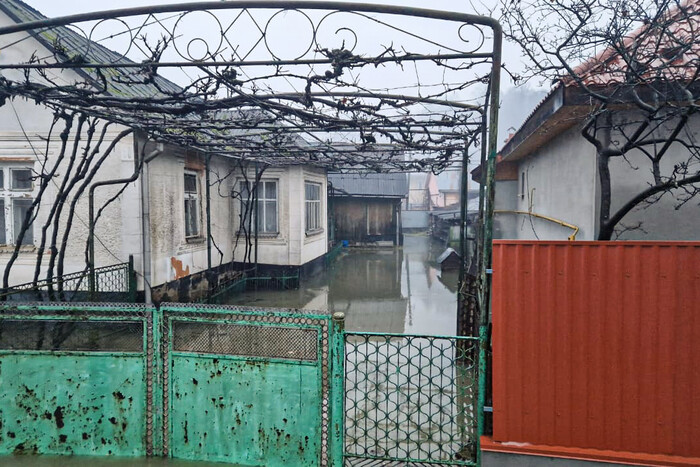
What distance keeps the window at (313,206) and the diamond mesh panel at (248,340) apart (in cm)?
988

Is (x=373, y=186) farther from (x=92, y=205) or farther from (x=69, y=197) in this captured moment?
(x=92, y=205)

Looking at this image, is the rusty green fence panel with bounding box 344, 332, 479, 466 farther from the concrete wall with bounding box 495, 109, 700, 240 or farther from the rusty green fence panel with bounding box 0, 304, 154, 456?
the concrete wall with bounding box 495, 109, 700, 240

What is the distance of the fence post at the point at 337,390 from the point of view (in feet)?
11.0

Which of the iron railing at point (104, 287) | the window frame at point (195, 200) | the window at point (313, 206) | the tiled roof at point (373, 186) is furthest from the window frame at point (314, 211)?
the tiled roof at point (373, 186)

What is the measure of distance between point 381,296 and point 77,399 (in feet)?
26.8

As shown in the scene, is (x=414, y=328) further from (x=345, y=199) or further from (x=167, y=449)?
(x=345, y=199)

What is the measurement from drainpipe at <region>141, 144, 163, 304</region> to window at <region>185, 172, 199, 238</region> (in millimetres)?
1622

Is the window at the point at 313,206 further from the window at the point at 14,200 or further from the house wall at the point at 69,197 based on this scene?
the window at the point at 14,200

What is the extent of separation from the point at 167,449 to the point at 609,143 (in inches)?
227

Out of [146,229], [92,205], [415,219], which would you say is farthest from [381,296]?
[415,219]

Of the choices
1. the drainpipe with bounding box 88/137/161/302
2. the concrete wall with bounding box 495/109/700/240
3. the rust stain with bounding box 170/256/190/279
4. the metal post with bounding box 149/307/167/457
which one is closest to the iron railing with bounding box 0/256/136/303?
the drainpipe with bounding box 88/137/161/302

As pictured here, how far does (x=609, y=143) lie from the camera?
16.9ft

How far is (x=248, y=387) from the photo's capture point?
11.4 feet

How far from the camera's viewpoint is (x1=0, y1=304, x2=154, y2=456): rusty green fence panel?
3586 mm
